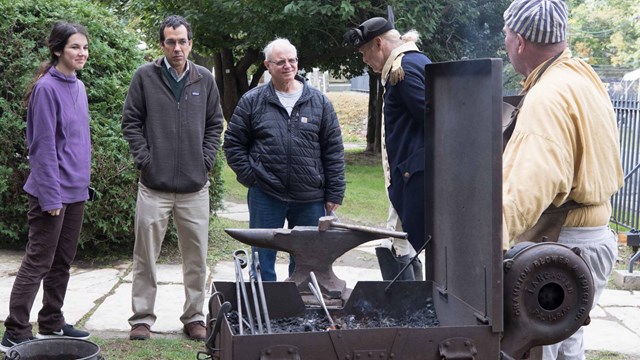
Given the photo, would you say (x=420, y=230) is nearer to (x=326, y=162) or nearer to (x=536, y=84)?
(x=326, y=162)

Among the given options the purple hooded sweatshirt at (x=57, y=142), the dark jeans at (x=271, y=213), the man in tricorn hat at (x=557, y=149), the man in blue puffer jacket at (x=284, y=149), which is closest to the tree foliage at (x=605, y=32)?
the man in blue puffer jacket at (x=284, y=149)

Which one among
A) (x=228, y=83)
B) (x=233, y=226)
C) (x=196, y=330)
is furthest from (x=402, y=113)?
(x=228, y=83)

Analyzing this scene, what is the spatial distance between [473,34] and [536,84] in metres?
Answer: 13.0

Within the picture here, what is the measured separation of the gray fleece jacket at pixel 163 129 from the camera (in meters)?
5.35

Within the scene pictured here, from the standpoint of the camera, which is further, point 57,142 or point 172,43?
point 172,43

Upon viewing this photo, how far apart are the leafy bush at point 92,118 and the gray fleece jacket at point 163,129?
2.05 meters

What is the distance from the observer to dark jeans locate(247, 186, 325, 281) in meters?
5.57

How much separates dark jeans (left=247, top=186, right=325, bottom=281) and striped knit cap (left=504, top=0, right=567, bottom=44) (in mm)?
2646

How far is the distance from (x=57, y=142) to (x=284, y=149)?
56.7 inches

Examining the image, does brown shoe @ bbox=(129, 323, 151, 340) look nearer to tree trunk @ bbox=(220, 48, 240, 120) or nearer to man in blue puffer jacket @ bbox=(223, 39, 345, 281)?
man in blue puffer jacket @ bbox=(223, 39, 345, 281)

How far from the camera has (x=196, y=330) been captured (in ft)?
18.2

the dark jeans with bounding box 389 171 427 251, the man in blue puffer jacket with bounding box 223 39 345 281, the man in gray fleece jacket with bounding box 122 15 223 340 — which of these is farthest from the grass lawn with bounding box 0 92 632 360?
the dark jeans with bounding box 389 171 427 251

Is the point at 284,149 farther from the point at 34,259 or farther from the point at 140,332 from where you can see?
the point at 34,259

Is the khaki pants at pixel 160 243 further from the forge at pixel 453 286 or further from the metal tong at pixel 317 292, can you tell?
the metal tong at pixel 317 292
